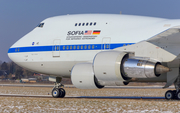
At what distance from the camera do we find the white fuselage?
17.9 meters

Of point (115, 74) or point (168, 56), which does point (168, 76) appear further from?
point (115, 74)

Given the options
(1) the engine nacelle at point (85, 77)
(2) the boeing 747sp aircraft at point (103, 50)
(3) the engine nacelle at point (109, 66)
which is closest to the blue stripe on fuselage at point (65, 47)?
(2) the boeing 747sp aircraft at point (103, 50)

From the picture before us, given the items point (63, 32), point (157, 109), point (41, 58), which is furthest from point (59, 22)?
point (157, 109)

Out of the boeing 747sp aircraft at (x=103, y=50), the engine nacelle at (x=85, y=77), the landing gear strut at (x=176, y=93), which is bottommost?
the landing gear strut at (x=176, y=93)

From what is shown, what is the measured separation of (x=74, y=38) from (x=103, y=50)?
2681mm

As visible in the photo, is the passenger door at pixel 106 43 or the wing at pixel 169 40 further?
the passenger door at pixel 106 43

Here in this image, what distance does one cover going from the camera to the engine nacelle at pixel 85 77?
16453 millimetres

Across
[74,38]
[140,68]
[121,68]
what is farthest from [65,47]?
[140,68]

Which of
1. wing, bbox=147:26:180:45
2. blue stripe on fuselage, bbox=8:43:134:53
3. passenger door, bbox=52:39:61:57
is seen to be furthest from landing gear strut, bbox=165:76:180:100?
passenger door, bbox=52:39:61:57

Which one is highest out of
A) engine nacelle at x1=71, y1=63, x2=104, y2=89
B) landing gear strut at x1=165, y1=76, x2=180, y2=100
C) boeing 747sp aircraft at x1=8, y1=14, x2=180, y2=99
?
boeing 747sp aircraft at x1=8, y1=14, x2=180, y2=99

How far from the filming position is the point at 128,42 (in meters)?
17.6

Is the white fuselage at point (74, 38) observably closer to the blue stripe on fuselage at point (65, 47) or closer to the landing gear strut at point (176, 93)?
the blue stripe on fuselage at point (65, 47)

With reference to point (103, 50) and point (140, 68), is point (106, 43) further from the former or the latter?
point (140, 68)

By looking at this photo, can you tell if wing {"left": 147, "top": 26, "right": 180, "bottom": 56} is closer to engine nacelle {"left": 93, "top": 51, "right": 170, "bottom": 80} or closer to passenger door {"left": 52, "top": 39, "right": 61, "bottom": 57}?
engine nacelle {"left": 93, "top": 51, "right": 170, "bottom": 80}
